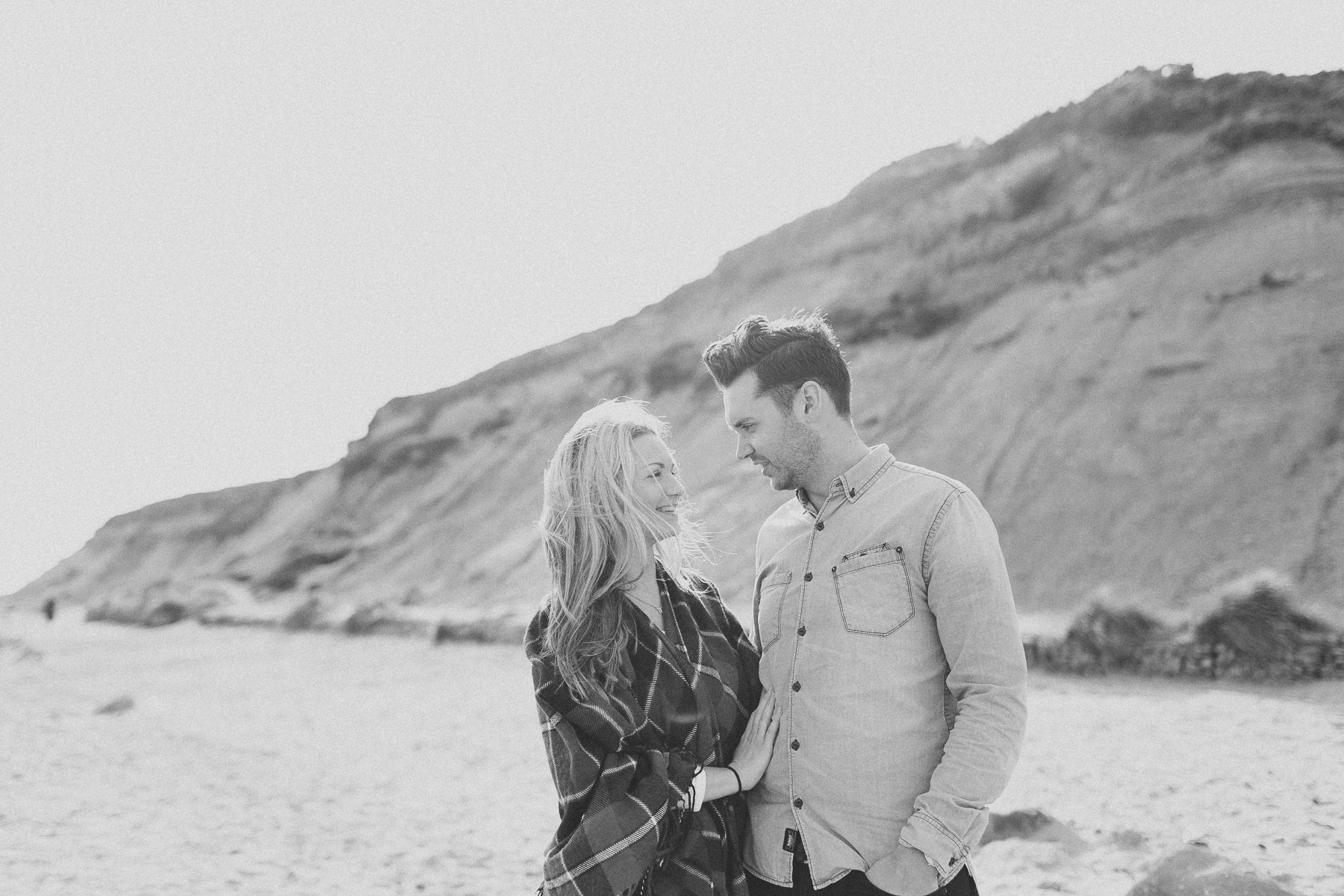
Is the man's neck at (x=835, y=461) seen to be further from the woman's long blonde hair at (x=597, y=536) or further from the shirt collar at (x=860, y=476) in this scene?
the woman's long blonde hair at (x=597, y=536)

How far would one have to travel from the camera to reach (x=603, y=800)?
7.65ft

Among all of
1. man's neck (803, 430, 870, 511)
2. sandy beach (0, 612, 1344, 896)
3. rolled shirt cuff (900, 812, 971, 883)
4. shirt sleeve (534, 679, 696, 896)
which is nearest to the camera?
rolled shirt cuff (900, 812, 971, 883)

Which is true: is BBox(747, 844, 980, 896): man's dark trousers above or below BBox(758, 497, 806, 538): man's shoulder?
below

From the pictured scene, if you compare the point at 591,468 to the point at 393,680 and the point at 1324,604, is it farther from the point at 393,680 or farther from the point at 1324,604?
the point at 393,680

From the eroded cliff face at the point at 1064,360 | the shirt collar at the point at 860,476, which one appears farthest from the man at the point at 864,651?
the eroded cliff face at the point at 1064,360

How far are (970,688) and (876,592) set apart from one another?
0.33 metres

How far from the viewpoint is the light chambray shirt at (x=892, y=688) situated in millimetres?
2244

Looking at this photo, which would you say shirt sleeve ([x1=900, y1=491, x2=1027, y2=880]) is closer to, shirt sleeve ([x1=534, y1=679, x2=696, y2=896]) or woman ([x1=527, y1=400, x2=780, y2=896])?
woman ([x1=527, y1=400, x2=780, y2=896])

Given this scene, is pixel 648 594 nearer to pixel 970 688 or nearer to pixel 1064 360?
pixel 970 688

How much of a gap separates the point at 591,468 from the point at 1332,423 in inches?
535

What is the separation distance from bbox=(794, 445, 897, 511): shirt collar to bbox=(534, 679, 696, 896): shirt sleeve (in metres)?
0.87

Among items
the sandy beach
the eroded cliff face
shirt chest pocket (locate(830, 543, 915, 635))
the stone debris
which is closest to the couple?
shirt chest pocket (locate(830, 543, 915, 635))

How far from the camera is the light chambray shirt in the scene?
2244 millimetres

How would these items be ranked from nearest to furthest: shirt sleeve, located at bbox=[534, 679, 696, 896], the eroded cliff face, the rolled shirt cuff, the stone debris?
the rolled shirt cuff
shirt sleeve, located at bbox=[534, 679, 696, 896]
the stone debris
the eroded cliff face
